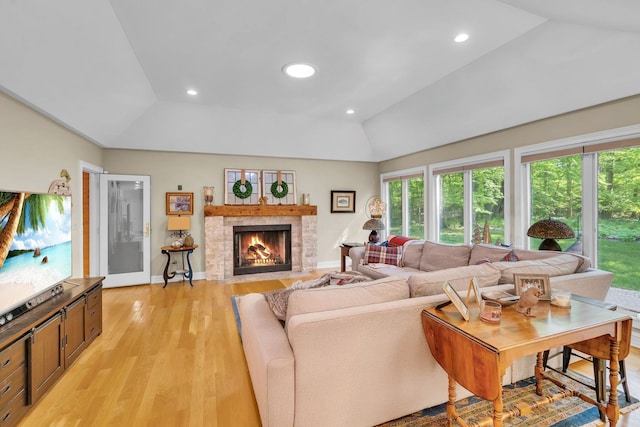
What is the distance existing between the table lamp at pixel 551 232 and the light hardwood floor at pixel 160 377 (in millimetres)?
1144

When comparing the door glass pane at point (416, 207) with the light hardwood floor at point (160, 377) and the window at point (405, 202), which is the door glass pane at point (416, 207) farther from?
the light hardwood floor at point (160, 377)

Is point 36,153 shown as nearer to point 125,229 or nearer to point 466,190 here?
point 125,229

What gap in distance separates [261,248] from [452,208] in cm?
377

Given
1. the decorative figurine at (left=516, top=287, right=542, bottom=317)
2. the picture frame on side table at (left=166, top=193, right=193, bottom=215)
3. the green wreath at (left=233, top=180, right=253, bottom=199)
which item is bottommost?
the decorative figurine at (left=516, top=287, right=542, bottom=317)

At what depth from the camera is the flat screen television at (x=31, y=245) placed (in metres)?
2.07

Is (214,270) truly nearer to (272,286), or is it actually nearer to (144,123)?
(272,286)

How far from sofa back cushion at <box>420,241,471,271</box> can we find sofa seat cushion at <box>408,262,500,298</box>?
1.51 metres

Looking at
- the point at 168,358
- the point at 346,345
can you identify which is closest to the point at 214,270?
the point at 168,358

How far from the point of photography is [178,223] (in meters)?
5.28

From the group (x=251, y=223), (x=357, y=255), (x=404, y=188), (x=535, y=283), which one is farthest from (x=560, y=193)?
(x=251, y=223)

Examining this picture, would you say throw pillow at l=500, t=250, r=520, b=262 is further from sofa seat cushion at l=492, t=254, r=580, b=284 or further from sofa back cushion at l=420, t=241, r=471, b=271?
sofa back cushion at l=420, t=241, r=471, b=271

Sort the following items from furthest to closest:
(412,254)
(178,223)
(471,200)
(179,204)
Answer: (179,204) < (178,223) < (471,200) < (412,254)

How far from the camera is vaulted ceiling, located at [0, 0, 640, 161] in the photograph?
7.78 feet

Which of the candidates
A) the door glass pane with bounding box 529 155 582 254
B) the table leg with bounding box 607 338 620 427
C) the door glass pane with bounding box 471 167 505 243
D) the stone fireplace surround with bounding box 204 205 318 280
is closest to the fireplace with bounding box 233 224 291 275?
the stone fireplace surround with bounding box 204 205 318 280
